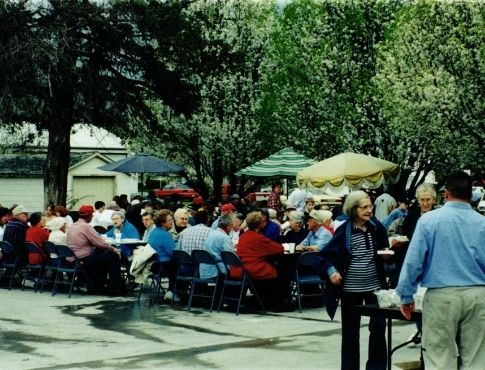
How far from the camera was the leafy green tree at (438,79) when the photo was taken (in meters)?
27.2

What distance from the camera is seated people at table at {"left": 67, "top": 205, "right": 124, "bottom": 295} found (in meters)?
16.1

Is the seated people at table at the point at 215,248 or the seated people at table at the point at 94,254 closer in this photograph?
the seated people at table at the point at 215,248

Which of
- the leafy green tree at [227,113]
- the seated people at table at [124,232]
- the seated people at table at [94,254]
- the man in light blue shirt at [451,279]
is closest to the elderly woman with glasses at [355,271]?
the man in light blue shirt at [451,279]

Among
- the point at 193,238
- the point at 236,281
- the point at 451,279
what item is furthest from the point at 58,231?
the point at 451,279

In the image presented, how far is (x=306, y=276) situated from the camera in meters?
14.4

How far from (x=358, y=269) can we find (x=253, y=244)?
5.06 metres

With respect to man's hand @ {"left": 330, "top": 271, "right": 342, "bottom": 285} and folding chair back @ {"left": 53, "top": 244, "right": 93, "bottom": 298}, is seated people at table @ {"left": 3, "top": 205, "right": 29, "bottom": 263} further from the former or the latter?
man's hand @ {"left": 330, "top": 271, "right": 342, "bottom": 285}

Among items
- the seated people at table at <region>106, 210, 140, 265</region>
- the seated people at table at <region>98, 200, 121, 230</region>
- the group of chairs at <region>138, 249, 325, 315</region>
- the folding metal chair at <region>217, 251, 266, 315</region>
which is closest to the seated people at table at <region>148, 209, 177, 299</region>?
the group of chairs at <region>138, 249, 325, 315</region>

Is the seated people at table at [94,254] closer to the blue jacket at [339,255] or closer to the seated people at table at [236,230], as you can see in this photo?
the seated people at table at [236,230]

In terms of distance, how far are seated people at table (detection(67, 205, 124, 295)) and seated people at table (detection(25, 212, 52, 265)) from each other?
964mm

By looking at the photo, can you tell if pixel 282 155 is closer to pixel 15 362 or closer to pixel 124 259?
pixel 124 259

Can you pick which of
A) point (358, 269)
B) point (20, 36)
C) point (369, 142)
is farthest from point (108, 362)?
point (369, 142)

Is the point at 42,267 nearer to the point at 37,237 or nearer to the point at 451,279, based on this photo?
the point at 37,237

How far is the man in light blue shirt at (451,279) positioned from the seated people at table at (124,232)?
35.3 feet
